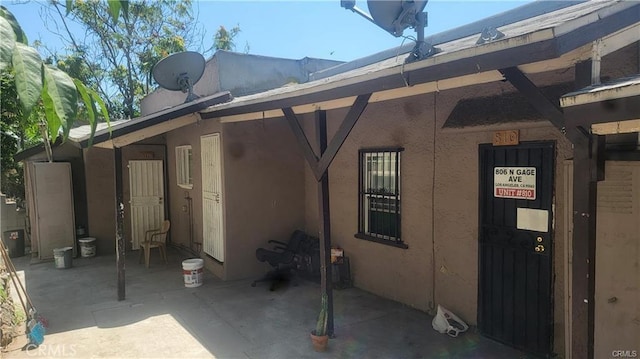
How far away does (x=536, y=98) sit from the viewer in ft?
8.84

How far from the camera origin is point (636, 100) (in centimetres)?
202

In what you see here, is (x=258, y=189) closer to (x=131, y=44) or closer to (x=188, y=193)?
(x=188, y=193)

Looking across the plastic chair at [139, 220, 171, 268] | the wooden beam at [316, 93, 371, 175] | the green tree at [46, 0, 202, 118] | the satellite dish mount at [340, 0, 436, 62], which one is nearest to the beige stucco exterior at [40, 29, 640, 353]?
the plastic chair at [139, 220, 171, 268]

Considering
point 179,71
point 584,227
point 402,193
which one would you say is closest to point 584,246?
point 584,227

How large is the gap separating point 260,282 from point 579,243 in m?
5.51

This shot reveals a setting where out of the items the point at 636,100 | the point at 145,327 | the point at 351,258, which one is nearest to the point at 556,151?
the point at 636,100

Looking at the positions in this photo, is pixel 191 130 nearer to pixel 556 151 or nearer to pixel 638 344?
pixel 556 151

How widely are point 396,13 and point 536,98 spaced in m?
1.38

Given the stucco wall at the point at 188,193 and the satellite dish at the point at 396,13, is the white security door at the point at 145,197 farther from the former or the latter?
the satellite dish at the point at 396,13

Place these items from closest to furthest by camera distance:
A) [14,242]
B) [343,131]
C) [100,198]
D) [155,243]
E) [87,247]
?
1. [343,131]
2. [155,243]
3. [87,247]
4. [100,198]
5. [14,242]

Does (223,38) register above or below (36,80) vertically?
above

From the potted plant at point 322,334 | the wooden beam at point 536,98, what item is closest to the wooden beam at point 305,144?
the potted plant at point 322,334
